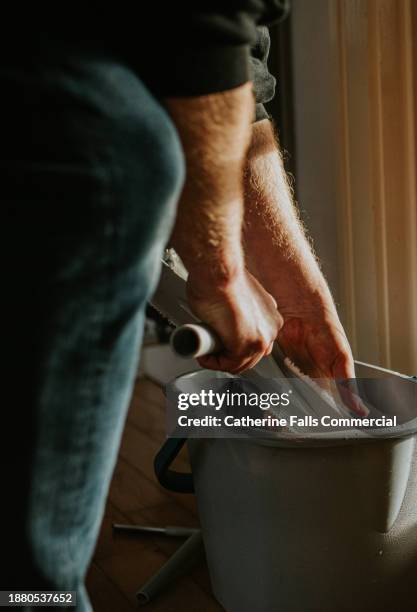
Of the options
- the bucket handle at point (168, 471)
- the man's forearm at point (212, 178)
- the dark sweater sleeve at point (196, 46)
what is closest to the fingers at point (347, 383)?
the bucket handle at point (168, 471)

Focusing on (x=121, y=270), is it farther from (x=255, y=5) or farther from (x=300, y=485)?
(x=300, y=485)

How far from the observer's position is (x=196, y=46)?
456 mm

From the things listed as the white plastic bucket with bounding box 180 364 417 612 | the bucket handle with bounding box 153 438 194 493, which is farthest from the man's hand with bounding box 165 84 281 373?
the bucket handle with bounding box 153 438 194 493

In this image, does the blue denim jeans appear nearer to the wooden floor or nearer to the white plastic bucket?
the white plastic bucket

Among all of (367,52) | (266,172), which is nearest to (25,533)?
(266,172)

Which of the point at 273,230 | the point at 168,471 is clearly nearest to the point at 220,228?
the point at 273,230

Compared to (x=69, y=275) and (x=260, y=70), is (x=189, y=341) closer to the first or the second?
(x=69, y=275)

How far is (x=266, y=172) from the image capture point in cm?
88

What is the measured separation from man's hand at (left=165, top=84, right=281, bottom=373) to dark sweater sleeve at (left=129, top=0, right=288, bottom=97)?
2 centimetres

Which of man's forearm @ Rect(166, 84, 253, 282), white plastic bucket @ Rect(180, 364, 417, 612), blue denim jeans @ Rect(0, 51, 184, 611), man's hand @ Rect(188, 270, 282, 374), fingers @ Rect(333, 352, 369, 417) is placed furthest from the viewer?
fingers @ Rect(333, 352, 369, 417)

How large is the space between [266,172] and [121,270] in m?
0.49

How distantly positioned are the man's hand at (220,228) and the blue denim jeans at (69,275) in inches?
2.8

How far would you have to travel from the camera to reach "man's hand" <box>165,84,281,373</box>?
1.67 feet

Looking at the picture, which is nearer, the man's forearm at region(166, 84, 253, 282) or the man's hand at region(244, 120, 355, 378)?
the man's forearm at region(166, 84, 253, 282)
